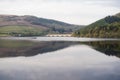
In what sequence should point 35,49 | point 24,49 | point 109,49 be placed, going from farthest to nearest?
point 35,49 → point 24,49 → point 109,49

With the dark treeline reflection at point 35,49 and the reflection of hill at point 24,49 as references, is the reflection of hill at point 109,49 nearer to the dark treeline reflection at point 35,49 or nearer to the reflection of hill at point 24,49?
the dark treeline reflection at point 35,49

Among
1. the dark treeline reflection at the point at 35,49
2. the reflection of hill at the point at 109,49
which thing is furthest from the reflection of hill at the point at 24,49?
the reflection of hill at the point at 109,49

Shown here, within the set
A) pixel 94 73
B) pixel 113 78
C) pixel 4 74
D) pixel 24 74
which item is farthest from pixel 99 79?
pixel 4 74

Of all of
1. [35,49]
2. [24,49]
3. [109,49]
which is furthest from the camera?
[35,49]

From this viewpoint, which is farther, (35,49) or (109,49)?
(35,49)

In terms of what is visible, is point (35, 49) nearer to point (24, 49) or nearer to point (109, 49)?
point (24, 49)

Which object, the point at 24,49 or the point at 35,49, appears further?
the point at 35,49

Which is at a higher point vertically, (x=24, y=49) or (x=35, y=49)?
(x=24, y=49)

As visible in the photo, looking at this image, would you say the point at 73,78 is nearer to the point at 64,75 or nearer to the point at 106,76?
the point at 64,75

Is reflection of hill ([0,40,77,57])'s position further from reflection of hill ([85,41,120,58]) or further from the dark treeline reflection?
reflection of hill ([85,41,120,58])

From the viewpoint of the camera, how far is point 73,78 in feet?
101

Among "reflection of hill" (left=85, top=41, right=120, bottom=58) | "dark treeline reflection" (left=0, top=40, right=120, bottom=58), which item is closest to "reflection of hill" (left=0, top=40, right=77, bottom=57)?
"dark treeline reflection" (left=0, top=40, right=120, bottom=58)

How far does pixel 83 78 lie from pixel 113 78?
10.9 feet

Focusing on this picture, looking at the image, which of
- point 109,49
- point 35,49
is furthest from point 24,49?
point 109,49
